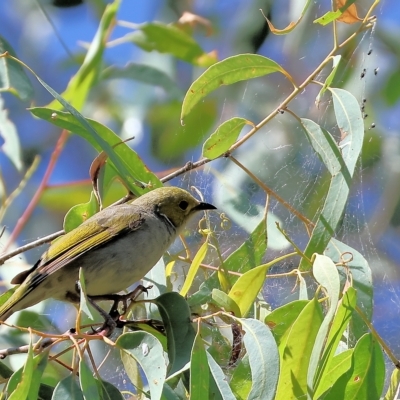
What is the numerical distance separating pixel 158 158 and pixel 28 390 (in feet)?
11.2

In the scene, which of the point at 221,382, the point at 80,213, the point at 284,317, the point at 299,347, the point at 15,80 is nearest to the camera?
the point at 221,382

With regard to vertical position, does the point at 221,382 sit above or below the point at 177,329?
below

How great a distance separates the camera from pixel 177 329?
2.64 m

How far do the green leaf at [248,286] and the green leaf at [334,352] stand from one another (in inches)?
12.4

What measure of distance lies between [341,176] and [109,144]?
1.00m

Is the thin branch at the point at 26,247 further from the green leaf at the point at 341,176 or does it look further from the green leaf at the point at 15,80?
→ the green leaf at the point at 341,176

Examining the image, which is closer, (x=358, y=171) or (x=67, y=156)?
(x=358, y=171)

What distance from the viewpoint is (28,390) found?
97.3 inches

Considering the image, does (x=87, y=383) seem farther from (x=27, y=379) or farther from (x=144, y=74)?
(x=144, y=74)

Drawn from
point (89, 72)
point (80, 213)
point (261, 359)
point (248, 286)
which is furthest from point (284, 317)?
point (89, 72)

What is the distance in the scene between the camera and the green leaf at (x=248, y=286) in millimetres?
2723

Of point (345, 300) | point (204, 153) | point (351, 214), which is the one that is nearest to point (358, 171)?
point (351, 214)

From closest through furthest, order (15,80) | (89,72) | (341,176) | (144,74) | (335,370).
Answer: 1. (335,370)
2. (341,176)
3. (15,80)
4. (89,72)
5. (144,74)

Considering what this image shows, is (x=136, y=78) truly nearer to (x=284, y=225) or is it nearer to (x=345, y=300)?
(x=284, y=225)
